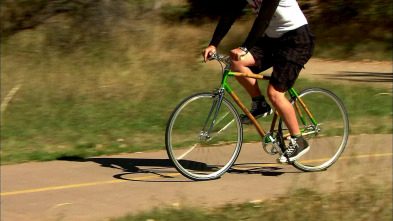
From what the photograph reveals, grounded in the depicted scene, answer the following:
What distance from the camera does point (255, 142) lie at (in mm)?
8164

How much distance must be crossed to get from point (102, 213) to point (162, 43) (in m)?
7.58

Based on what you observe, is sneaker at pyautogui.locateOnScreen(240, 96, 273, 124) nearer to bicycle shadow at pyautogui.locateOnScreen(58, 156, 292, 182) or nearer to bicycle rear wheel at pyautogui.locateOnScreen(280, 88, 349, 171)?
bicycle rear wheel at pyautogui.locateOnScreen(280, 88, 349, 171)

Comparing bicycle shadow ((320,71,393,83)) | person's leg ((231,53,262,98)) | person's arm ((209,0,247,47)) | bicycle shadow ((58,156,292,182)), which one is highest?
person's arm ((209,0,247,47))

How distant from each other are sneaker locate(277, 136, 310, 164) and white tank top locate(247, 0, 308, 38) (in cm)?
93

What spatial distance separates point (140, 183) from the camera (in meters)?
6.36

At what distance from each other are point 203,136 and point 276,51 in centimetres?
93

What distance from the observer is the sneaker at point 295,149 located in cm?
654

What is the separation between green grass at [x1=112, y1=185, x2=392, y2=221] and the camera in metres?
A: 5.16

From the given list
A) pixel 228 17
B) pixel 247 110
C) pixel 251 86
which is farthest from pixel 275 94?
pixel 228 17

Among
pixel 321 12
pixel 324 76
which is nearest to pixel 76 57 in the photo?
pixel 324 76

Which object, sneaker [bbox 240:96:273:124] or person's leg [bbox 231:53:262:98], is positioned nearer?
person's leg [bbox 231:53:262:98]

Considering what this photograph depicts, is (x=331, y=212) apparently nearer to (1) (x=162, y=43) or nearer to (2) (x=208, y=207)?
(2) (x=208, y=207)

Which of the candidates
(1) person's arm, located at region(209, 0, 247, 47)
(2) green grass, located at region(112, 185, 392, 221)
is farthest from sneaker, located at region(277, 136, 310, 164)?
(1) person's arm, located at region(209, 0, 247, 47)

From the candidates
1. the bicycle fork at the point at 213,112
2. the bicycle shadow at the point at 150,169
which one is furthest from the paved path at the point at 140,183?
the bicycle fork at the point at 213,112
